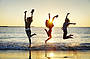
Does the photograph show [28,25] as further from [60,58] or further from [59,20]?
[59,20]

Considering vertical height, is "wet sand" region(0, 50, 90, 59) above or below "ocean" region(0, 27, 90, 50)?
above

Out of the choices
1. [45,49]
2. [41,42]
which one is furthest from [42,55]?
[41,42]

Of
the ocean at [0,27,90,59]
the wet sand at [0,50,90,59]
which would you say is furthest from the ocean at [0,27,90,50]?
the wet sand at [0,50,90,59]

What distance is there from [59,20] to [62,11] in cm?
29

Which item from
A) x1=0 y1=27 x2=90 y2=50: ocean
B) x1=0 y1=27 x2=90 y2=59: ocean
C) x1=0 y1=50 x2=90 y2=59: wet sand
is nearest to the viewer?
x1=0 y1=50 x2=90 y2=59: wet sand

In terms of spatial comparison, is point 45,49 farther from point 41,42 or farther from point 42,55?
point 41,42

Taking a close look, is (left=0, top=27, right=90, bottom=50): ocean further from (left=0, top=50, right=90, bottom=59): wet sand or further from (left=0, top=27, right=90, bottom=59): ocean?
(left=0, top=50, right=90, bottom=59): wet sand

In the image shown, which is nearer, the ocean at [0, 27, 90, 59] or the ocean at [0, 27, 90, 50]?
the ocean at [0, 27, 90, 59]

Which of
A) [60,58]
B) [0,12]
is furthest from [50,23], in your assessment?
[0,12]

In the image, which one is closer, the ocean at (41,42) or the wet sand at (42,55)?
the wet sand at (42,55)

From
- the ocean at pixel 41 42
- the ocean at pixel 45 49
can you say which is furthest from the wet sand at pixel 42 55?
the ocean at pixel 41 42

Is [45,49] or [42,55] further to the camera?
[45,49]

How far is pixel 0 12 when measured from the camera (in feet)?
18.5

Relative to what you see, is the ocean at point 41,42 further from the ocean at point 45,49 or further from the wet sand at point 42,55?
the wet sand at point 42,55
